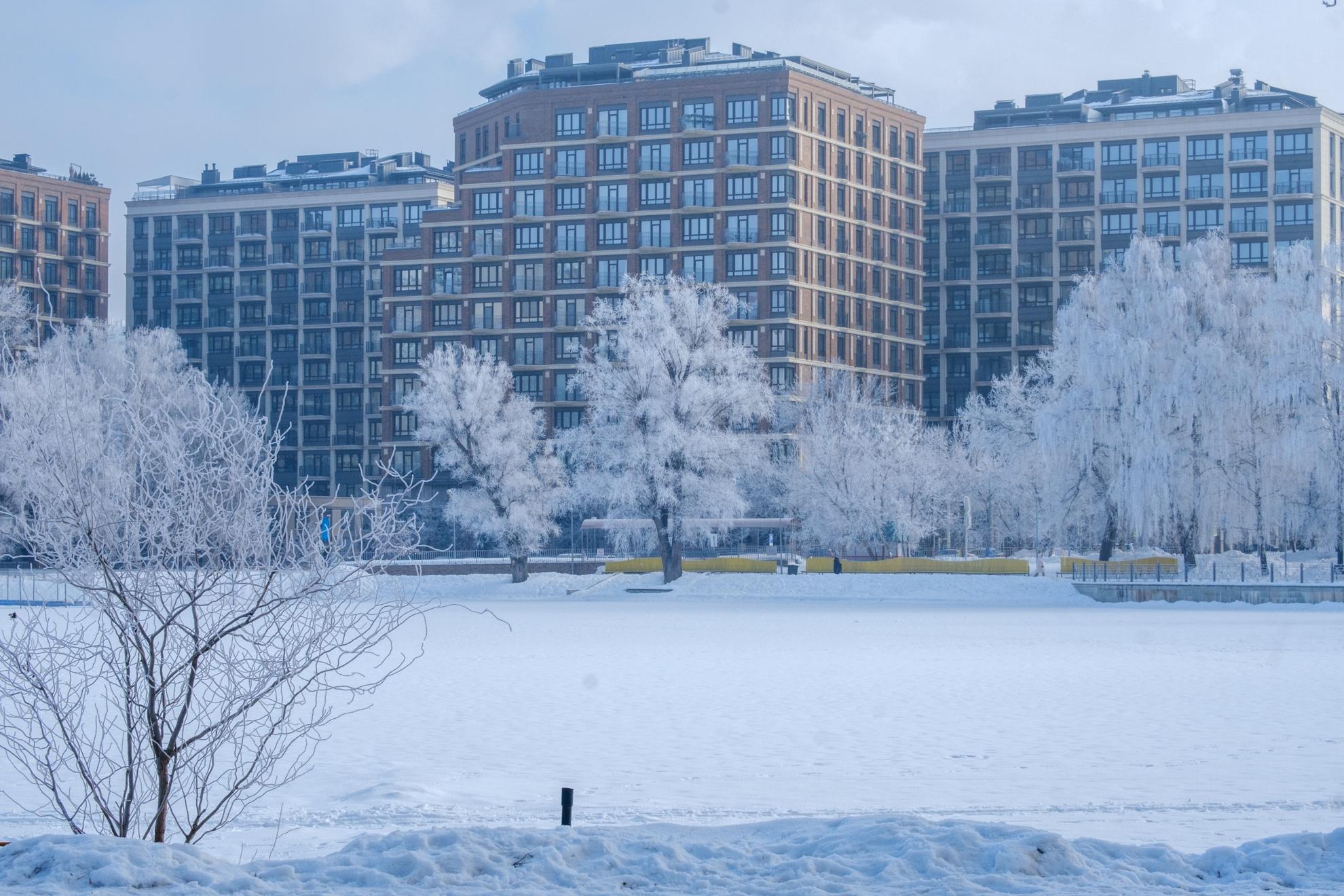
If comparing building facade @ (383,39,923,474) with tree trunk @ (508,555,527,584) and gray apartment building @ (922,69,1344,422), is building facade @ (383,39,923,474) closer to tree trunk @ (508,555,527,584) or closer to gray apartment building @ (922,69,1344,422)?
gray apartment building @ (922,69,1344,422)

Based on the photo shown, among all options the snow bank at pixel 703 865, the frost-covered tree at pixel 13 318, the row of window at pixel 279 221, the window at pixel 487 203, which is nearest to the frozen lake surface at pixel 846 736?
the snow bank at pixel 703 865

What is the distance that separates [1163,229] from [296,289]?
243ft

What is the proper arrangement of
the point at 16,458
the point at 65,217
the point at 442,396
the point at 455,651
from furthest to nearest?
the point at 65,217 → the point at 442,396 → the point at 455,651 → the point at 16,458

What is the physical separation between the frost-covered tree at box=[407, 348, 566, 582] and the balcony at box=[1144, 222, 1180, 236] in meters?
72.4

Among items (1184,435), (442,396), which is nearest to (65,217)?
(442,396)

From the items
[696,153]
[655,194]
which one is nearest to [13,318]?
[655,194]

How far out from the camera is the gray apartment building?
128 meters

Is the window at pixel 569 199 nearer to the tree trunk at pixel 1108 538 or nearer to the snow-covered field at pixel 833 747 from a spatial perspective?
the tree trunk at pixel 1108 538

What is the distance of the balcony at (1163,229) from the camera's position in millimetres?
128875

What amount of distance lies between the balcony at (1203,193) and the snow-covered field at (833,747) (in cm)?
9476

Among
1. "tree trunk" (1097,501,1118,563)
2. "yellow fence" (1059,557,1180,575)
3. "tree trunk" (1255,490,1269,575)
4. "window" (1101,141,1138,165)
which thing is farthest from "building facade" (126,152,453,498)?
"tree trunk" (1255,490,1269,575)

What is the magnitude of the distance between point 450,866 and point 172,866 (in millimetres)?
1773

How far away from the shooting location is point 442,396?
72.6 meters

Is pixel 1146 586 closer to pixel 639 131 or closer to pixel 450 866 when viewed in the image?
pixel 450 866
